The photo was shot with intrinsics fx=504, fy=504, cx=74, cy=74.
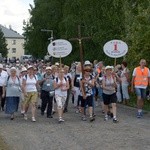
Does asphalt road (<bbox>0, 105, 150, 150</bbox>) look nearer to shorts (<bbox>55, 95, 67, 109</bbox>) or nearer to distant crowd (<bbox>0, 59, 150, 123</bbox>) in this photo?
distant crowd (<bbox>0, 59, 150, 123</bbox>)

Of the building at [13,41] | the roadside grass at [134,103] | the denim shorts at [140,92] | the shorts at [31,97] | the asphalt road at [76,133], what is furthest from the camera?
the building at [13,41]

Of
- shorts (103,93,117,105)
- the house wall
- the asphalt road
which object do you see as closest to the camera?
the asphalt road

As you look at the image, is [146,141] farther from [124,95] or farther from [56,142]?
[124,95]

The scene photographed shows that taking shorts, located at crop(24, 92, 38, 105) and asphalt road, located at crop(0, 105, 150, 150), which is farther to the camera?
shorts, located at crop(24, 92, 38, 105)

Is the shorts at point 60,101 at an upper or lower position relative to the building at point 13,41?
lower

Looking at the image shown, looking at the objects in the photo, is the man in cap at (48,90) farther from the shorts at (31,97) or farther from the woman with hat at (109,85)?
the woman with hat at (109,85)

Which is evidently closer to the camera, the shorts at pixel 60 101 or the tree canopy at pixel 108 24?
the shorts at pixel 60 101

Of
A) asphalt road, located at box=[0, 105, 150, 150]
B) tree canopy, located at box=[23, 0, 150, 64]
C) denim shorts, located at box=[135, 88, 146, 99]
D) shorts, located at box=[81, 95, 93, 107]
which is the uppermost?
tree canopy, located at box=[23, 0, 150, 64]

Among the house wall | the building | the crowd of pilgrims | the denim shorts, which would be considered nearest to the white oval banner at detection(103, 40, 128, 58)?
the crowd of pilgrims

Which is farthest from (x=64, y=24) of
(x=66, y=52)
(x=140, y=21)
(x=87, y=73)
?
(x=87, y=73)

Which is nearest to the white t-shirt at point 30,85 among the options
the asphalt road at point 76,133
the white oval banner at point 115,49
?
the asphalt road at point 76,133

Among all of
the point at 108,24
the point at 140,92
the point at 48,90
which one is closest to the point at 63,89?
the point at 48,90

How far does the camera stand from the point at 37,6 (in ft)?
227

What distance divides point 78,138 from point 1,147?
207cm
